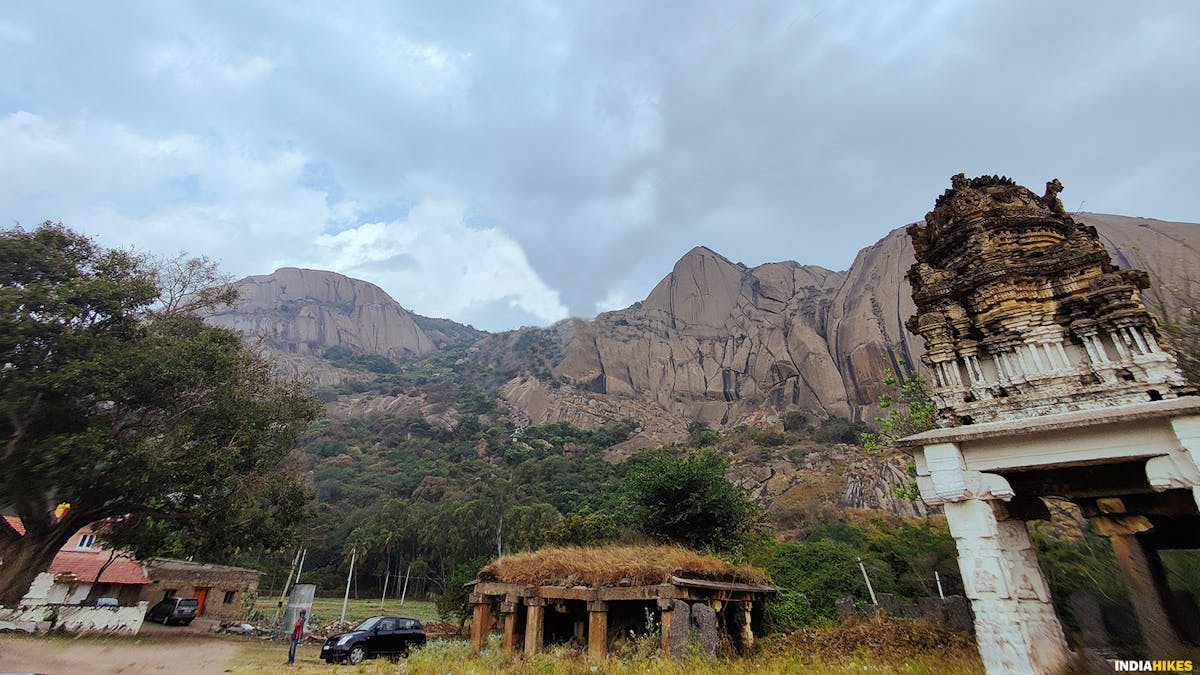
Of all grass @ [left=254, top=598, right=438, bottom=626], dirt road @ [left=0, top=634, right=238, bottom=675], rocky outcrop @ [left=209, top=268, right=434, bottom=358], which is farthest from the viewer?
rocky outcrop @ [left=209, top=268, right=434, bottom=358]

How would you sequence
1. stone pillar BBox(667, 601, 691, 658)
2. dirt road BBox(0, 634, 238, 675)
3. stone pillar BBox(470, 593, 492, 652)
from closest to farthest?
stone pillar BBox(667, 601, 691, 658) → dirt road BBox(0, 634, 238, 675) → stone pillar BBox(470, 593, 492, 652)

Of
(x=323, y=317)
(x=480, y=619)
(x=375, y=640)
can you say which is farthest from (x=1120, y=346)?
(x=323, y=317)

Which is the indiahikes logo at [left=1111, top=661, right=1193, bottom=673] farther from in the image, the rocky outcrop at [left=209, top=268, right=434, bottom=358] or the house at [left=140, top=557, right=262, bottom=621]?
the rocky outcrop at [left=209, top=268, right=434, bottom=358]

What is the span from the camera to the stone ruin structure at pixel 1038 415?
561 cm

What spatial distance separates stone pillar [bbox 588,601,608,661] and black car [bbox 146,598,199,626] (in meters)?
20.4

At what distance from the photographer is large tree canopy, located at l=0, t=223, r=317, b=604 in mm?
13180

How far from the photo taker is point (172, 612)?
786 inches

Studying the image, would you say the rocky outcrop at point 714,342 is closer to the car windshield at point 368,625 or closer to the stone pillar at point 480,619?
the car windshield at point 368,625

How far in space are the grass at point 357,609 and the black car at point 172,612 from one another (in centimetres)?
858

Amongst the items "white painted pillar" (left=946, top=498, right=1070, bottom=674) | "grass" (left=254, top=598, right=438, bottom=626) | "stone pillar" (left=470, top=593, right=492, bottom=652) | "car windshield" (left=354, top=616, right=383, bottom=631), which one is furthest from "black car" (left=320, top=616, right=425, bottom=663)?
"grass" (left=254, top=598, right=438, bottom=626)

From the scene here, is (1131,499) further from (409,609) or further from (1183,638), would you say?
(409,609)

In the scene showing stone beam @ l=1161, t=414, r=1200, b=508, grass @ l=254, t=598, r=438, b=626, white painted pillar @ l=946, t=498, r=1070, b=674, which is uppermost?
stone beam @ l=1161, t=414, r=1200, b=508

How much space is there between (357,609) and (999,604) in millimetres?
39293

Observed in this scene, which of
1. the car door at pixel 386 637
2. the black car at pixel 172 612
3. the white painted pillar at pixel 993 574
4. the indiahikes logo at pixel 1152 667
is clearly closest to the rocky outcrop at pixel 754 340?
the indiahikes logo at pixel 1152 667
